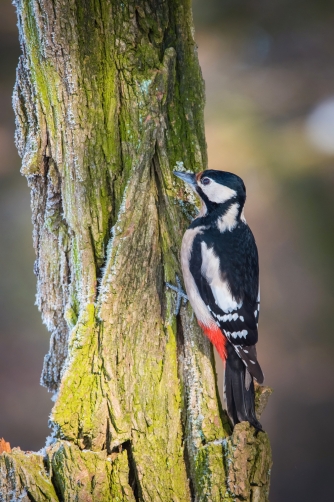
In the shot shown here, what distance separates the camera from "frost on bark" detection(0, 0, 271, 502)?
1.62m

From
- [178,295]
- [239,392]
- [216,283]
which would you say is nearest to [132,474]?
[239,392]

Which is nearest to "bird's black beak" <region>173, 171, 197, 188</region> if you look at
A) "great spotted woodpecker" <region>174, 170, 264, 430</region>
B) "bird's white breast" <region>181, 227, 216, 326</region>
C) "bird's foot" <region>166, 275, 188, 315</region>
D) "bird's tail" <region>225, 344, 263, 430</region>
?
"great spotted woodpecker" <region>174, 170, 264, 430</region>

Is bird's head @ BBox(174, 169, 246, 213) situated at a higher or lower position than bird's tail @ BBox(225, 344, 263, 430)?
higher

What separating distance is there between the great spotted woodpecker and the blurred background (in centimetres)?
109

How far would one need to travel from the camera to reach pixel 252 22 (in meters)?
3.07

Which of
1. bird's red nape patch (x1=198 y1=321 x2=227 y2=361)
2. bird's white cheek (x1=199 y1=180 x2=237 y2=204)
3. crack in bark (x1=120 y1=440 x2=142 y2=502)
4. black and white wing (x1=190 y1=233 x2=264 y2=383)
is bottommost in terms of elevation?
crack in bark (x1=120 y1=440 x2=142 y2=502)

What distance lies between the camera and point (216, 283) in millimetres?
1866

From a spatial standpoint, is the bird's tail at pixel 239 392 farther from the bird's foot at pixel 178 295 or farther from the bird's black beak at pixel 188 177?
the bird's black beak at pixel 188 177

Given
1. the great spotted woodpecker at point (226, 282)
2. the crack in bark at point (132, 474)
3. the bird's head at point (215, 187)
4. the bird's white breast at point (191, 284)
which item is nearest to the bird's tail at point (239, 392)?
the great spotted woodpecker at point (226, 282)

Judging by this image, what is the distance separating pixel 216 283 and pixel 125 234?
1.29 ft

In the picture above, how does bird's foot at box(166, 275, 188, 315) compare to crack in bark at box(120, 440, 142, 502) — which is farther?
bird's foot at box(166, 275, 188, 315)

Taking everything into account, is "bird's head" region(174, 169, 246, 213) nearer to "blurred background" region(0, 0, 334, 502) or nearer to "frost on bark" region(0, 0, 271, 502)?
"frost on bark" region(0, 0, 271, 502)

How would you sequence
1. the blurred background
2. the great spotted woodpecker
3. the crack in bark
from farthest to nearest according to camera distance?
the blurred background → the great spotted woodpecker → the crack in bark

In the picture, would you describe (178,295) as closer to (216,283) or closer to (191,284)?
(191,284)
